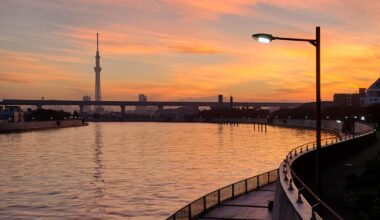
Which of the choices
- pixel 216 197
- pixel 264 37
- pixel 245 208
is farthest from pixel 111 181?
pixel 264 37

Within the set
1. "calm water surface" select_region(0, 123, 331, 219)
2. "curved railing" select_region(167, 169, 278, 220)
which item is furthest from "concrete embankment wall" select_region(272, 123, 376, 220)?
"calm water surface" select_region(0, 123, 331, 219)

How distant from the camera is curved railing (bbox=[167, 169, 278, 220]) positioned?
27055mm

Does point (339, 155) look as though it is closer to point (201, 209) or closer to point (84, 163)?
point (201, 209)

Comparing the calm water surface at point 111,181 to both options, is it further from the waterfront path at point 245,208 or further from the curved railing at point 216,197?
the waterfront path at point 245,208

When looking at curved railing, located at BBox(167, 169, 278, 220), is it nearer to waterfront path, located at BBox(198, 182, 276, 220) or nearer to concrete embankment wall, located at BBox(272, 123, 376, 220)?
waterfront path, located at BBox(198, 182, 276, 220)

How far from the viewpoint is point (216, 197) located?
1309 inches

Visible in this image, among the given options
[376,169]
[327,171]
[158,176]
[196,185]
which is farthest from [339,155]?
[376,169]

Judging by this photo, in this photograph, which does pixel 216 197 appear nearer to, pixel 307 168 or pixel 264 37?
pixel 307 168

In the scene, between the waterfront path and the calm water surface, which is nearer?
the waterfront path

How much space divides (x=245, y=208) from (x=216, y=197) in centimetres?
361

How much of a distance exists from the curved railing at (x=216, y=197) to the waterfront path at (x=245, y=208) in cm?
51

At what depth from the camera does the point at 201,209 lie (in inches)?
1160

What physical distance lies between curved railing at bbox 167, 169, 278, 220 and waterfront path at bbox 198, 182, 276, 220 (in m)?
0.51

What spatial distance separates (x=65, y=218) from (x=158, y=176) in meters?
23.9
